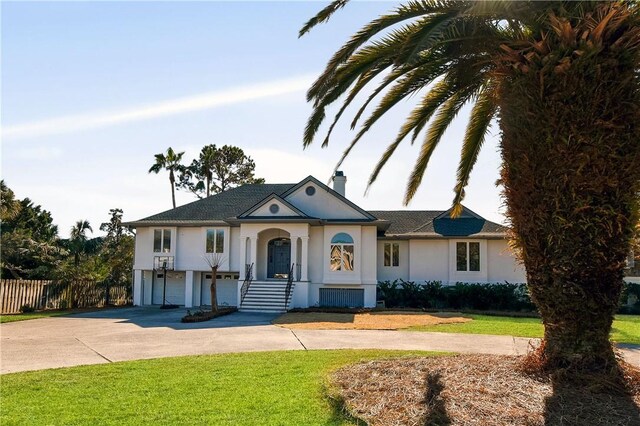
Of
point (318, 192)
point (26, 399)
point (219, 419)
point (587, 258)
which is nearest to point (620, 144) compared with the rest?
point (587, 258)

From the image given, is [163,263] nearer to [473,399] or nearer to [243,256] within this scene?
[243,256]

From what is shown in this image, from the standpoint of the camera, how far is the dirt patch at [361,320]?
16.5m

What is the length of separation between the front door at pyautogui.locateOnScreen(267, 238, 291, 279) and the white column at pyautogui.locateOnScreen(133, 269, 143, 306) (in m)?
7.16

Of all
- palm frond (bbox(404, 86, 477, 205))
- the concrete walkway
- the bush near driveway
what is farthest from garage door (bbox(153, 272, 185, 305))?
palm frond (bbox(404, 86, 477, 205))

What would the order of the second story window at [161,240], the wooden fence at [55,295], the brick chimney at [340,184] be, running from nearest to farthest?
the wooden fence at [55,295]
the second story window at [161,240]
the brick chimney at [340,184]

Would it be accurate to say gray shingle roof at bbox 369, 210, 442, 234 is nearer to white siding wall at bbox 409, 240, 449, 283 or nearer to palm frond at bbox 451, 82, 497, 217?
white siding wall at bbox 409, 240, 449, 283

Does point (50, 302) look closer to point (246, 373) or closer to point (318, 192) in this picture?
point (318, 192)

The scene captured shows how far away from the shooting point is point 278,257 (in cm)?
2666

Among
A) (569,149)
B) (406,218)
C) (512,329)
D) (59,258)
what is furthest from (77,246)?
(569,149)

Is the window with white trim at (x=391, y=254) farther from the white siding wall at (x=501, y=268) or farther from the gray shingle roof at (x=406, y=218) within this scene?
the white siding wall at (x=501, y=268)

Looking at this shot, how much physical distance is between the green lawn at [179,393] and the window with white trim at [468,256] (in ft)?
59.8

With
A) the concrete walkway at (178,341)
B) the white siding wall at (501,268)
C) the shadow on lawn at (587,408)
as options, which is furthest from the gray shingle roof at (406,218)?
the shadow on lawn at (587,408)

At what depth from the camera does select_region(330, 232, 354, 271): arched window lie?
25.0 metres

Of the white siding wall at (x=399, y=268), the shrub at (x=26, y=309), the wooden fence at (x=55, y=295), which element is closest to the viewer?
the wooden fence at (x=55, y=295)
